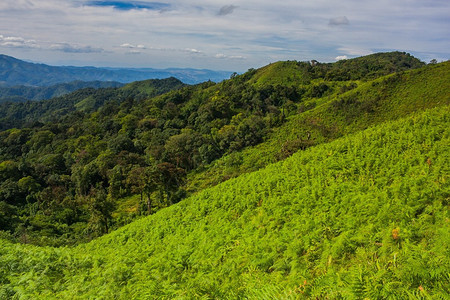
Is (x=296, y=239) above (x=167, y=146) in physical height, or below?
above

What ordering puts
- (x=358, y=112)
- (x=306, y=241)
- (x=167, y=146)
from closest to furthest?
1. (x=306, y=241)
2. (x=358, y=112)
3. (x=167, y=146)

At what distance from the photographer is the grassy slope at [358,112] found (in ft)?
166

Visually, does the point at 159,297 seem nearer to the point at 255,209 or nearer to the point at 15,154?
the point at 255,209

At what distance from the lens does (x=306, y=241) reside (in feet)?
26.5

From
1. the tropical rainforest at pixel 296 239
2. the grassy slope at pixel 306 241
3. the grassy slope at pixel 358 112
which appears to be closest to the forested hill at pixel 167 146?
the grassy slope at pixel 358 112

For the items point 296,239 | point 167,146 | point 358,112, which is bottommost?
point 167,146

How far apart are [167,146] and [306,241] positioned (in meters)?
66.8

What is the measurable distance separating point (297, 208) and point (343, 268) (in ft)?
15.4

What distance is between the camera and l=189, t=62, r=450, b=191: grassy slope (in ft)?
166

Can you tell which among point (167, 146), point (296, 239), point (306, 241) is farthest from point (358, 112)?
point (306, 241)

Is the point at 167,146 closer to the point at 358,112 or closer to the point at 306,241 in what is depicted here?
the point at 358,112

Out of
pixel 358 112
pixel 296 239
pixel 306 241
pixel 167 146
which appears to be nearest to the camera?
pixel 306 241

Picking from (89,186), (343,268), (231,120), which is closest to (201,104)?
(231,120)

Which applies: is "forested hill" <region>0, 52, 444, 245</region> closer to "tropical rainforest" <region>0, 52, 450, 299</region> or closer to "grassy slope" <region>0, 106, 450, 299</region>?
"tropical rainforest" <region>0, 52, 450, 299</region>
